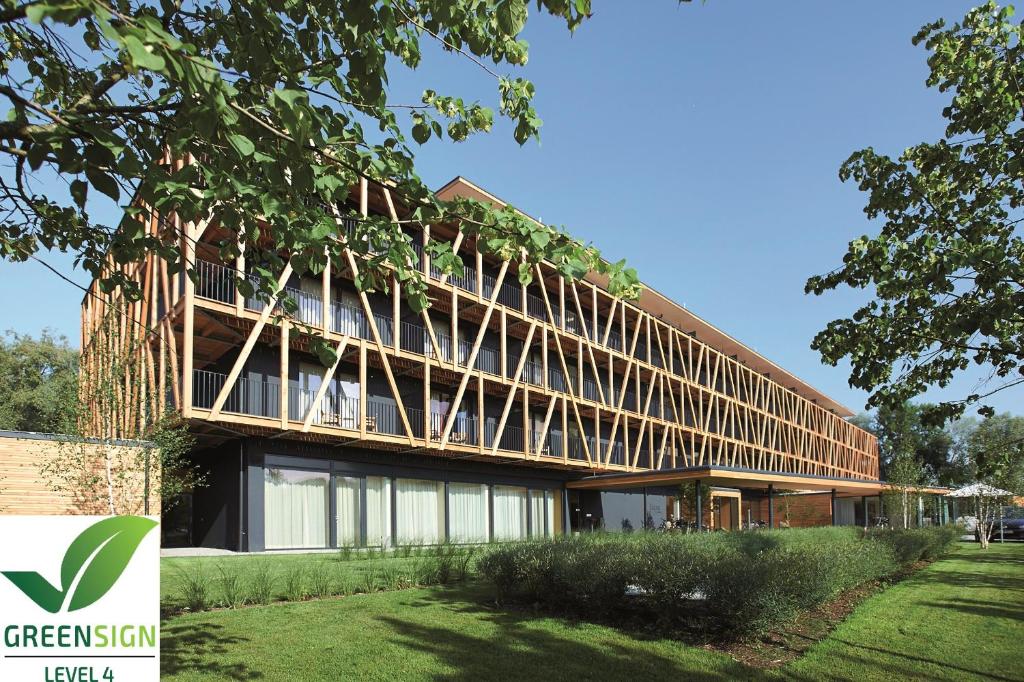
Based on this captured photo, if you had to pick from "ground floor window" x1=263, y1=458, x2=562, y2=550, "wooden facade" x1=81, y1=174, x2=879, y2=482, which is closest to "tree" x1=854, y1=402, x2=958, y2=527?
"wooden facade" x1=81, y1=174, x2=879, y2=482

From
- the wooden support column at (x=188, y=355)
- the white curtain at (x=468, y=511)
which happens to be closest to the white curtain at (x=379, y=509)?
the white curtain at (x=468, y=511)

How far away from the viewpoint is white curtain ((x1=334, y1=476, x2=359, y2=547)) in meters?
24.1

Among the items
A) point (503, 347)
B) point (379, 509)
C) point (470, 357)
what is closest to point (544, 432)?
point (503, 347)

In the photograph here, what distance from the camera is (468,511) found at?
28.9 metres

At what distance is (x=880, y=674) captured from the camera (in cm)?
764

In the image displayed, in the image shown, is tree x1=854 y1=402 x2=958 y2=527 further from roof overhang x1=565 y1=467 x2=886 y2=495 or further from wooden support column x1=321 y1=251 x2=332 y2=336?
wooden support column x1=321 y1=251 x2=332 y2=336

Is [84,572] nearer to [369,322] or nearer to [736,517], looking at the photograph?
[369,322]

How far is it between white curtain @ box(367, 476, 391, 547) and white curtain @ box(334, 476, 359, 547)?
58cm

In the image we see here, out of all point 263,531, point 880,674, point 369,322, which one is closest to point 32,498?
point 263,531

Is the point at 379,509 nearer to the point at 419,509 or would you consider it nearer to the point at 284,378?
the point at 419,509

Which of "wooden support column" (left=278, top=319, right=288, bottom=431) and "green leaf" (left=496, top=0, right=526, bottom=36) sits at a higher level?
"green leaf" (left=496, top=0, right=526, bottom=36)

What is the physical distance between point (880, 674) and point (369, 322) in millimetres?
18377

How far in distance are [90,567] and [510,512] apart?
27.5 metres

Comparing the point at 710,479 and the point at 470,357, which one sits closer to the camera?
the point at 470,357
